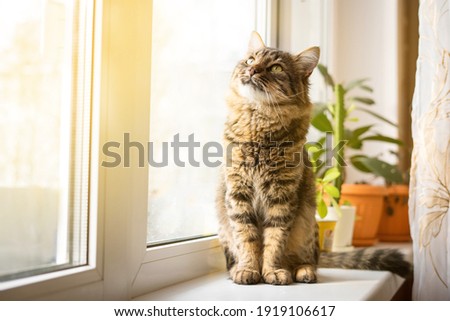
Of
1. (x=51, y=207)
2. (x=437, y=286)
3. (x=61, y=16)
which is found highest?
(x=61, y=16)

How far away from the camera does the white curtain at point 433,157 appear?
120cm

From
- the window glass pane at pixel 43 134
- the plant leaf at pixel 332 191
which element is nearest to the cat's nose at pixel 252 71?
the window glass pane at pixel 43 134

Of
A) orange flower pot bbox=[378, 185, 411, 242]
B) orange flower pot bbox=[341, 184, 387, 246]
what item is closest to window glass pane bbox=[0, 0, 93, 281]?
orange flower pot bbox=[341, 184, 387, 246]

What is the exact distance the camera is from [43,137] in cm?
80

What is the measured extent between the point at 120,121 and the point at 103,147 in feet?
0.23

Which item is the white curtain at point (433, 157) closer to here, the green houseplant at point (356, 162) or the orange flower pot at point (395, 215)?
the green houseplant at point (356, 162)

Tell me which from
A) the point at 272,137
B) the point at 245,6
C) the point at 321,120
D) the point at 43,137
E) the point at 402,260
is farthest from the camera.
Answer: the point at 321,120

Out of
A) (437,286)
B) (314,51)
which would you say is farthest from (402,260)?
(314,51)

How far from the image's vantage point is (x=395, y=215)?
2127mm

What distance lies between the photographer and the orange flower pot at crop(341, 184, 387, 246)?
1.89 metres

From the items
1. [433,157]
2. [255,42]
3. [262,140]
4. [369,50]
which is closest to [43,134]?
[262,140]

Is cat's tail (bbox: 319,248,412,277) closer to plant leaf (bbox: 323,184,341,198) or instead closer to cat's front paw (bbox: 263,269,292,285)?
plant leaf (bbox: 323,184,341,198)

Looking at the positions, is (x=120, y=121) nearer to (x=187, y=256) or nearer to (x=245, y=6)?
(x=187, y=256)

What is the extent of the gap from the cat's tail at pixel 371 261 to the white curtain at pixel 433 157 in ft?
0.37
